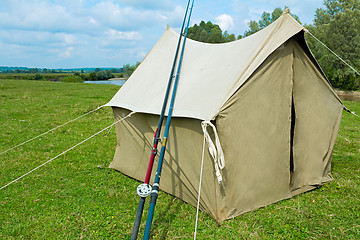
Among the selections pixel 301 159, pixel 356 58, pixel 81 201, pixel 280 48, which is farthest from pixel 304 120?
pixel 356 58

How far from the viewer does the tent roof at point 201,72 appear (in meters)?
3.72

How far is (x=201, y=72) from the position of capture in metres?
4.39

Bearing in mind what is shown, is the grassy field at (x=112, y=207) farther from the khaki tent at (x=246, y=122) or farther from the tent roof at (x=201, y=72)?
the tent roof at (x=201, y=72)

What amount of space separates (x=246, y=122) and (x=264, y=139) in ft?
1.26

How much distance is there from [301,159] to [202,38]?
132 feet

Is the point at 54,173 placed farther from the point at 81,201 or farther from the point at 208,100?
the point at 208,100

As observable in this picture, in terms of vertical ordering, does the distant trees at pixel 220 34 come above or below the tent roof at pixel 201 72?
above

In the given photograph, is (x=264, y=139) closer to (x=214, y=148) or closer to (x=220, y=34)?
(x=214, y=148)

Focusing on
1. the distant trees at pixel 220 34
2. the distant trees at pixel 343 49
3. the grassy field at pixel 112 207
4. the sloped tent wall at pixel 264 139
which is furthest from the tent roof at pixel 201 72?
the distant trees at pixel 220 34

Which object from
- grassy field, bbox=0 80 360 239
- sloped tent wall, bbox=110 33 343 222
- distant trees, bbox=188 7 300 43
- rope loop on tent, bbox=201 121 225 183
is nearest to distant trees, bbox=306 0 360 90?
distant trees, bbox=188 7 300 43

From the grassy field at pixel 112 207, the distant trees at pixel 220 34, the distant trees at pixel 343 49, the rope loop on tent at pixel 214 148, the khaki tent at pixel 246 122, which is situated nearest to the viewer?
the rope loop on tent at pixel 214 148

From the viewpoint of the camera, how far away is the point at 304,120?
168 inches

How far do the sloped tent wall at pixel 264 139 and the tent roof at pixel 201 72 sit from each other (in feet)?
0.42

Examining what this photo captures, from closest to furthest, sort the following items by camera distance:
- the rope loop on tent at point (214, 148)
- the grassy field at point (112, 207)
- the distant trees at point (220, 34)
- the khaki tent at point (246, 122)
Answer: the rope loop on tent at point (214, 148) < the grassy field at point (112, 207) < the khaki tent at point (246, 122) < the distant trees at point (220, 34)
